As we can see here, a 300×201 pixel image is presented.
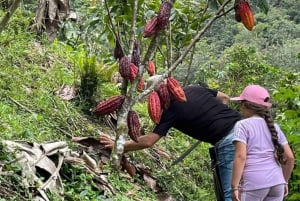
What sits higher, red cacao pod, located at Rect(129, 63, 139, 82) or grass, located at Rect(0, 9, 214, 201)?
red cacao pod, located at Rect(129, 63, 139, 82)

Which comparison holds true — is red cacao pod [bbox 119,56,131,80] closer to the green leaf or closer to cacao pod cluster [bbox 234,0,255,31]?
cacao pod cluster [bbox 234,0,255,31]

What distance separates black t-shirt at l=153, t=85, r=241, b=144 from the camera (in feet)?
14.0

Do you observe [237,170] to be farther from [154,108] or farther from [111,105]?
[111,105]

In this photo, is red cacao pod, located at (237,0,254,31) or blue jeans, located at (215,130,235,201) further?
blue jeans, located at (215,130,235,201)

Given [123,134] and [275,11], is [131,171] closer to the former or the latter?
[123,134]

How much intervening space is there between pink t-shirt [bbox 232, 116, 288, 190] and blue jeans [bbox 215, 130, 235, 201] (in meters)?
0.42

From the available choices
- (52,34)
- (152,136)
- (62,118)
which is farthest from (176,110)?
(52,34)

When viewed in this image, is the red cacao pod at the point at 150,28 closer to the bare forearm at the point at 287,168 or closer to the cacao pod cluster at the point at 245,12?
the cacao pod cluster at the point at 245,12

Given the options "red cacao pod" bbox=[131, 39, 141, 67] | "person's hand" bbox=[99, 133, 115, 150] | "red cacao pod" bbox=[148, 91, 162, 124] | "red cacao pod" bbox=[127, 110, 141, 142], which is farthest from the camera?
"person's hand" bbox=[99, 133, 115, 150]

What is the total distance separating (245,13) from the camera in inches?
150

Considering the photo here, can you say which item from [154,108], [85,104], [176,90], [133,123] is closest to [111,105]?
[133,123]

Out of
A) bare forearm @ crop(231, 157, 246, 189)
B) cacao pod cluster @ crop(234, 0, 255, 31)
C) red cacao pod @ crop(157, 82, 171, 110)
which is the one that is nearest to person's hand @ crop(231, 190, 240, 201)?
bare forearm @ crop(231, 157, 246, 189)

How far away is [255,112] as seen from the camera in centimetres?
396

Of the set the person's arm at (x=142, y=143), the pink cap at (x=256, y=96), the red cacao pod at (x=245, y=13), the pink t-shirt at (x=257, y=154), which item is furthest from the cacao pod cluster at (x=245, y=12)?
the person's arm at (x=142, y=143)
